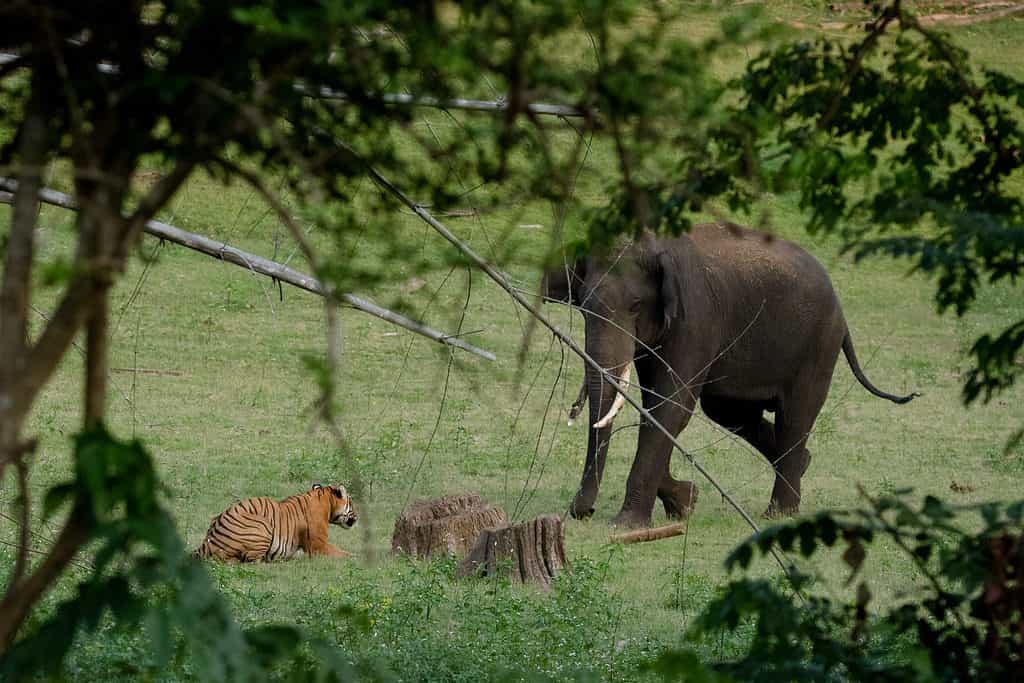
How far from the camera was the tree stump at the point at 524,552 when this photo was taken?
8.09 metres

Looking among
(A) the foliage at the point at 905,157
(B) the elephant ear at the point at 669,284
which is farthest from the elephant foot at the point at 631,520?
(A) the foliage at the point at 905,157

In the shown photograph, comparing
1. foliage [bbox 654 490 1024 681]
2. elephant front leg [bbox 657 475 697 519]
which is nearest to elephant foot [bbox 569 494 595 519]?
elephant front leg [bbox 657 475 697 519]

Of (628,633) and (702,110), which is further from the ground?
(702,110)

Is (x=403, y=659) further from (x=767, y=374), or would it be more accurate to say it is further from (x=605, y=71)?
(x=767, y=374)

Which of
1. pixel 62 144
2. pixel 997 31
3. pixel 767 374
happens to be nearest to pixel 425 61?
pixel 62 144

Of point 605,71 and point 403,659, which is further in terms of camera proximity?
point 403,659

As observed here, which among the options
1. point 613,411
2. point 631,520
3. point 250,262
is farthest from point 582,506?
point 250,262

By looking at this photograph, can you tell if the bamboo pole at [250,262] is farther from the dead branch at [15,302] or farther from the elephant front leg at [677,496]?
the elephant front leg at [677,496]

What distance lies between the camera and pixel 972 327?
20.4 meters

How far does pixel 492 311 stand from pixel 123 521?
17102mm

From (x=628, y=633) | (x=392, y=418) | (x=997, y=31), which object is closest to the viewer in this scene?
(x=628, y=633)

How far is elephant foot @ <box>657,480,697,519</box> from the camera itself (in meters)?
11.2

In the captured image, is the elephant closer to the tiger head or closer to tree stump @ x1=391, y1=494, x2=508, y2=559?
tree stump @ x1=391, y1=494, x2=508, y2=559

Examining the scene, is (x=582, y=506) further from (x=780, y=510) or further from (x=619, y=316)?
(x=780, y=510)
